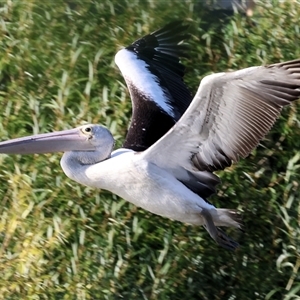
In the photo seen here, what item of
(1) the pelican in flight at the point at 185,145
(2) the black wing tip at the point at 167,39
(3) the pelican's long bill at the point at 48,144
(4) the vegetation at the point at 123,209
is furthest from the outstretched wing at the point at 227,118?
(2) the black wing tip at the point at 167,39

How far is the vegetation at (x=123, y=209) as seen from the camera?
222 inches

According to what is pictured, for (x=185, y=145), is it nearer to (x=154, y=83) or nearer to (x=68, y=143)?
(x=68, y=143)

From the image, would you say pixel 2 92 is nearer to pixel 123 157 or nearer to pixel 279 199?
pixel 123 157

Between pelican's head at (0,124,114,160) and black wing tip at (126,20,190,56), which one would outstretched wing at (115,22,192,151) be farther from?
pelican's head at (0,124,114,160)

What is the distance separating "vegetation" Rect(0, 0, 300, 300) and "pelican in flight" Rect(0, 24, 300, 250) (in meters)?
0.29

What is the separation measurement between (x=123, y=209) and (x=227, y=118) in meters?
0.99

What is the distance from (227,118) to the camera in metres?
5.06

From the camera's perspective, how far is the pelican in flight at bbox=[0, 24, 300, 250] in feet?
16.1

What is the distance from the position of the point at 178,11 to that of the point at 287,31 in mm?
939

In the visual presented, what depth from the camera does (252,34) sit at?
20.9ft

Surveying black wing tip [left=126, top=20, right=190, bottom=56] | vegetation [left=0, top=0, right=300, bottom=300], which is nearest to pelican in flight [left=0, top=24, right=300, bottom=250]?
vegetation [left=0, top=0, right=300, bottom=300]

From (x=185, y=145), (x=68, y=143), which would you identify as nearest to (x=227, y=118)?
(x=185, y=145)

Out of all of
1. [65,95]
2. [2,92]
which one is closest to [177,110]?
[65,95]

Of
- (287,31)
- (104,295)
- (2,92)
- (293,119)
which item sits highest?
(287,31)
